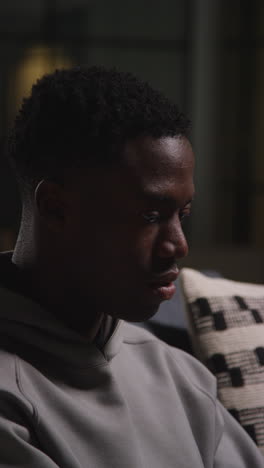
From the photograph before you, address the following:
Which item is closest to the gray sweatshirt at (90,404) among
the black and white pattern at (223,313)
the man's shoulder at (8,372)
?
the man's shoulder at (8,372)

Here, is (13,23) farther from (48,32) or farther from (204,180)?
(204,180)

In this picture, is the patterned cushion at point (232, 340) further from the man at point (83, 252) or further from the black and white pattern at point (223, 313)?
the man at point (83, 252)

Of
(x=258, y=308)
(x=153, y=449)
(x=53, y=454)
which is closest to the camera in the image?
(x=53, y=454)

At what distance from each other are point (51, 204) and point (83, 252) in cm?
6

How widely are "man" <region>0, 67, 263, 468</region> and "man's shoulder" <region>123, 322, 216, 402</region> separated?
6.0 inches

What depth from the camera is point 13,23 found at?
6074 mm

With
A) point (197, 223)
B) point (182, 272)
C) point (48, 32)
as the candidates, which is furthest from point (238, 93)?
point (182, 272)

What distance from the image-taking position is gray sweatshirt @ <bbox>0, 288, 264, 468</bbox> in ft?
2.54

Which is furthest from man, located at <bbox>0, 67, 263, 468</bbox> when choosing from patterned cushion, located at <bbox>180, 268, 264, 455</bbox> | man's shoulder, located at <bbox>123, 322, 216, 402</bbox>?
patterned cushion, located at <bbox>180, 268, 264, 455</bbox>

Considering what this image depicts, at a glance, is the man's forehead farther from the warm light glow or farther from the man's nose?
the warm light glow

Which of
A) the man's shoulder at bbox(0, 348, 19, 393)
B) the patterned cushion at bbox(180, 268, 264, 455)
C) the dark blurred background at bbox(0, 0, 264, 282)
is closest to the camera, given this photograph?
the man's shoulder at bbox(0, 348, 19, 393)

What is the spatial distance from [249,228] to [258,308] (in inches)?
215

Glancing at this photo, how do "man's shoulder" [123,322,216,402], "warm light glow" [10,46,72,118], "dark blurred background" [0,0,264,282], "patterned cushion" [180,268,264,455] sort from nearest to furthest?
"man's shoulder" [123,322,216,402]
"patterned cushion" [180,268,264,455]
"warm light glow" [10,46,72,118]
"dark blurred background" [0,0,264,282]

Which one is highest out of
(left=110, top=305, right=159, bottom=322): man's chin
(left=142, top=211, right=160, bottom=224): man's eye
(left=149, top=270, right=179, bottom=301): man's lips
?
(left=142, top=211, right=160, bottom=224): man's eye
